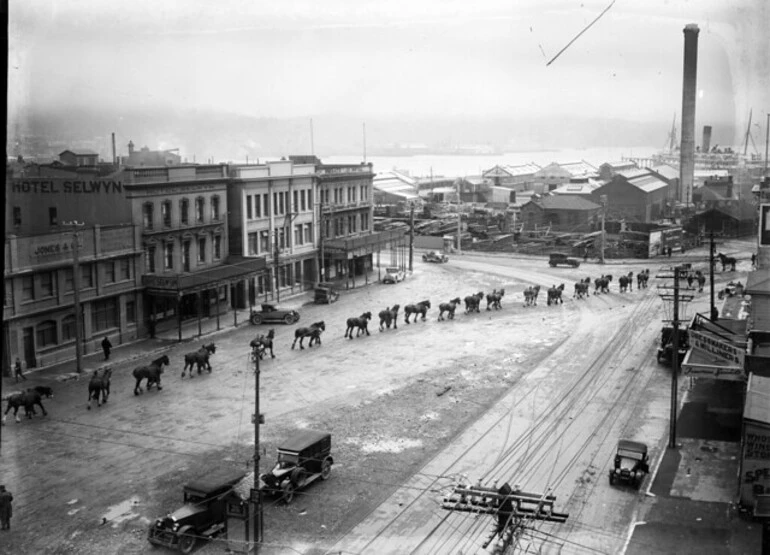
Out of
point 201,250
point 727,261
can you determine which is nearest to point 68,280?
point 201,250

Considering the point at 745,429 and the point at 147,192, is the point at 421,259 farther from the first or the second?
the point at 745,429

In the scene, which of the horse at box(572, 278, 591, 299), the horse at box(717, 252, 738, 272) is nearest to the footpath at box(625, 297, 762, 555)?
the horse at box(572, 278, 591, 299)

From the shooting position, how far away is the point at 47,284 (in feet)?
92.6

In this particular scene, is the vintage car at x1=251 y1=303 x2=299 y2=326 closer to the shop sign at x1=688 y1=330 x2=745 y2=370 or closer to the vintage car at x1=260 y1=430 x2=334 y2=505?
the vintage car at x1=260 y1=430 x2=334 y2=505

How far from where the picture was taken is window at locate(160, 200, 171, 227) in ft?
117

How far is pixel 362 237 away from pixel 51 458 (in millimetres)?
33040

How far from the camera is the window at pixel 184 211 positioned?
3694cm

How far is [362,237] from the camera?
5050 cm

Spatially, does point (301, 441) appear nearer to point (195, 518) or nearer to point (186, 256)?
point (195, 518)

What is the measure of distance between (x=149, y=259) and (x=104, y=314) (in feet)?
12.6

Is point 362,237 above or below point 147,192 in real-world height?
below

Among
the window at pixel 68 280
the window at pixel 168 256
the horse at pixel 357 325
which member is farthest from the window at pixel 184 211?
the horse at pixel 357 325

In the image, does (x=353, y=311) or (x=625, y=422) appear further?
(x=353, y=311)

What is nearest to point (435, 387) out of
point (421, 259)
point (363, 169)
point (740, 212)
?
point (363, 169)
